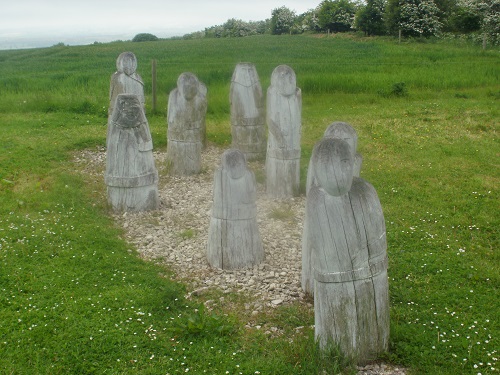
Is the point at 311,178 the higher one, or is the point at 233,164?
the point at 233,164

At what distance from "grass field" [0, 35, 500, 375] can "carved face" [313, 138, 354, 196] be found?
1.48 metres

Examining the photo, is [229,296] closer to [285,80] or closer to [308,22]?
[285,80]

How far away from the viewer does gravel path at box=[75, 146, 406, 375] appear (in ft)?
20.2

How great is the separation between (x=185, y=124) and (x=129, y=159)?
2111 millimetres

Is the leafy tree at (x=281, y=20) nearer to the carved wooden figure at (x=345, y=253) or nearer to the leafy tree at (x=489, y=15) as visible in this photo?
the leafy tree at (x=489, y=15)

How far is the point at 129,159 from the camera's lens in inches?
322

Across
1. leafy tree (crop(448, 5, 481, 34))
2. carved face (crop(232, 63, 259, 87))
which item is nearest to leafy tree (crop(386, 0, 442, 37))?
leafy tree (crop(448, 5, 481, 34))

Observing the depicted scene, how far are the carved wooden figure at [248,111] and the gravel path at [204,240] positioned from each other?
661 millimetres

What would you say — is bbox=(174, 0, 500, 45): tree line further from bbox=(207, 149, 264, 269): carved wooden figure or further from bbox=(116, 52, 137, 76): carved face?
bbox=(207, 149, 264, 269): carved wooden figure

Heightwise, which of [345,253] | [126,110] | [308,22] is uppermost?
[308,22]

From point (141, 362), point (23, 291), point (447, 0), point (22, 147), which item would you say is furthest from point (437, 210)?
point (447, 0)

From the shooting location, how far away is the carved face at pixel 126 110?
812 centimetres

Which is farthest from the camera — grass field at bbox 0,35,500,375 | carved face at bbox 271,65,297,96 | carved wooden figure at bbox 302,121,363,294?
carved face at bbox 271,65,297,96

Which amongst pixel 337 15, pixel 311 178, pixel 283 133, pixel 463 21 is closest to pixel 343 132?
pixel 311 178
